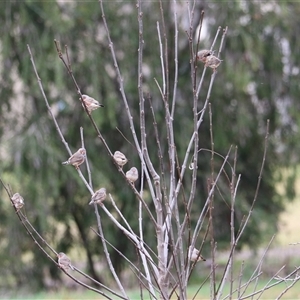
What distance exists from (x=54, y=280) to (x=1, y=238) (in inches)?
41.9

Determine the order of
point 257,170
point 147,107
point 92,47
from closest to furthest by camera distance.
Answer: point 92,47 → point 147,107 → point 257,170

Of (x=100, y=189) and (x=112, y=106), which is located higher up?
(x=100, y=189)

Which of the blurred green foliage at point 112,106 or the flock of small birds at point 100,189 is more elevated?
the flock of small birds at point 100,189

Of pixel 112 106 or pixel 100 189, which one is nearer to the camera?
pixel 100 189

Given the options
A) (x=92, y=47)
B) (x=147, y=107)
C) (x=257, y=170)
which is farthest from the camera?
(x=257, y=170)

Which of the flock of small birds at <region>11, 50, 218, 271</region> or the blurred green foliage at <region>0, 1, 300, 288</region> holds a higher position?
the flock of small birds at <region>11, 50, 218, 271</region>

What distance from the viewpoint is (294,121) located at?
891 centimetres

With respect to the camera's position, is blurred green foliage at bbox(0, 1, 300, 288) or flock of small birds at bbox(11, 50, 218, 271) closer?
flock of small birds at bbox(11, 50, 218, 271)

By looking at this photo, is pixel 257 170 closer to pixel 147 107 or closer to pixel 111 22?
pixel 147 107

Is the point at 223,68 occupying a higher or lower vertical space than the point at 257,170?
higher

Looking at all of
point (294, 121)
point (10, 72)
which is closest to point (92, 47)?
point (10, 72)

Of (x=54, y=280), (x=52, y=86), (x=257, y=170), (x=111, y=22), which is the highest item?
(x=111, y=22)

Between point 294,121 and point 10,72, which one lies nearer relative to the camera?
point 10,72

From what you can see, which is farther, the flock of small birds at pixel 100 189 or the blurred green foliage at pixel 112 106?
the blurred green foliage at pixel 112 106
